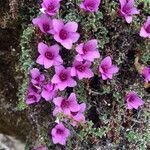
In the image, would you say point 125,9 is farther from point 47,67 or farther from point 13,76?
point 13,76

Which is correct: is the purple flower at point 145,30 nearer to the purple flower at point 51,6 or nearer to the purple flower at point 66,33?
the purple flower at point 66,33

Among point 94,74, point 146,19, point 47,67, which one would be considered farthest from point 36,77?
point 146,19

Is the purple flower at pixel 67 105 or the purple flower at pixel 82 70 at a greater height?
the purple flower at pixel 82 70

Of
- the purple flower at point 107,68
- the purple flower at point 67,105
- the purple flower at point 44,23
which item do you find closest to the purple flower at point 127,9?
the purple flower at point 107,68

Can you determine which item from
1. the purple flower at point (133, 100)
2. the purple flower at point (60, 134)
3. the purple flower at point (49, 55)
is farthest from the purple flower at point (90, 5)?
the purple flower at point (60, 134)

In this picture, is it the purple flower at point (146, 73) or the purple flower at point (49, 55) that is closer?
the purple flower at point (49, 55)

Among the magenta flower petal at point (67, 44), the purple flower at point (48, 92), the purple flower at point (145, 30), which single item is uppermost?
the purple flower at point (145, 30)

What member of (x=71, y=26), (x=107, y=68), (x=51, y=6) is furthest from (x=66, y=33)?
Answer: (x=107, y=68)

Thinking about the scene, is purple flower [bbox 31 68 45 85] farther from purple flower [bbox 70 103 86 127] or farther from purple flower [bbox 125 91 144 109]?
purple flower [bbox 125 91 144 109]
